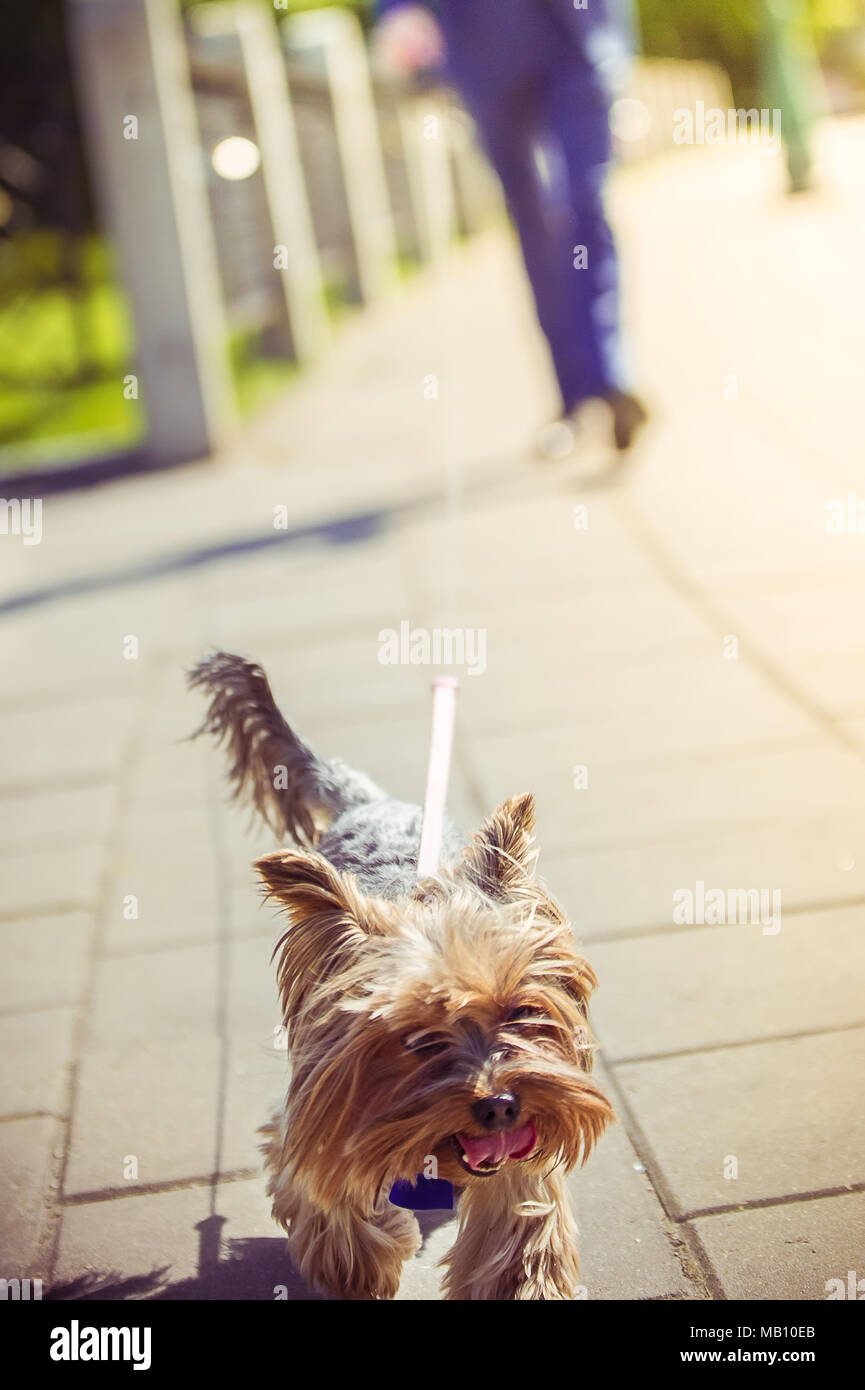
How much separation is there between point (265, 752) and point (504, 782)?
1.41 meters

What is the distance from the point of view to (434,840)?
2.66 metres

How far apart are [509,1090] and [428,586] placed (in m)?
4.24

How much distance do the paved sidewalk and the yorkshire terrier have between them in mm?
182

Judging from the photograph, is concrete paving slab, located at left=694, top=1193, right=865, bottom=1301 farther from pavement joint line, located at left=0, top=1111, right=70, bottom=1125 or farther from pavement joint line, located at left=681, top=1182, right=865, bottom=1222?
pavement joint line, located at left=0, top=1111, right=70, bottom=1125

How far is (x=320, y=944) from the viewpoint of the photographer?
8.08ft

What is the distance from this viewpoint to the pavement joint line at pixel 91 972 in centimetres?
295

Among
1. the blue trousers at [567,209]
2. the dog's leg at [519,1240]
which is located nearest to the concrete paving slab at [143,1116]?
the dog's leg at [519,1240]

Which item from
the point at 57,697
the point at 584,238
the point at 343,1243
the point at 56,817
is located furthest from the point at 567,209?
the point at 343,1243

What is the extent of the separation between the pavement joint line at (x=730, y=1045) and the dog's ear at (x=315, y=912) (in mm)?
1027

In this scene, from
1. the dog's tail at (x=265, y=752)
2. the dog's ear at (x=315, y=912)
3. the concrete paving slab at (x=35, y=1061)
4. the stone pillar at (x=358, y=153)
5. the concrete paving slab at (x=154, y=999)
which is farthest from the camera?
the stone pillar at (x=358, y=153)

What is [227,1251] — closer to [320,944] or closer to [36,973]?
[320,944]

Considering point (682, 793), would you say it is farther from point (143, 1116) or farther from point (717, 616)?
point (143, 1116)

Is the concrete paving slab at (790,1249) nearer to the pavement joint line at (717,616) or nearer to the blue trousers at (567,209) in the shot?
the pavement joint line at (717,616)
